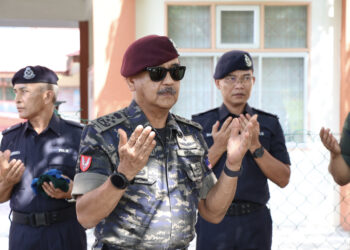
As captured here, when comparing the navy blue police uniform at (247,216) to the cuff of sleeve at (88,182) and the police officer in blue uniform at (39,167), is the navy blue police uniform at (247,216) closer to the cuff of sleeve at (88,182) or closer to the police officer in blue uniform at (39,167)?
the police officer in blue uniform at (39,167)

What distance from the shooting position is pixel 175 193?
1873 millimetres

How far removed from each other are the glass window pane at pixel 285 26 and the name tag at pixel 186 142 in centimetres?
453

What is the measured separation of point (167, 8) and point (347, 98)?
2576mm

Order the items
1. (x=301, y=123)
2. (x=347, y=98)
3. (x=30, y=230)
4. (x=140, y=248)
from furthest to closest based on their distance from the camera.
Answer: (x=301, y=123)
(x=347, y=98)
(x=30, y=230)
(x=140, y=248)

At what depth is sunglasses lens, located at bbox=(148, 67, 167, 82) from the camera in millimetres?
1850

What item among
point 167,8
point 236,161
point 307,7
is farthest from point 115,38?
point 236,161

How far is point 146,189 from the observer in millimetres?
1817

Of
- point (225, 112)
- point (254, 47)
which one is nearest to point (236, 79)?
point (225, 112)

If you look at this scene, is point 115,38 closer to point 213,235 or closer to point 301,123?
point 301,123

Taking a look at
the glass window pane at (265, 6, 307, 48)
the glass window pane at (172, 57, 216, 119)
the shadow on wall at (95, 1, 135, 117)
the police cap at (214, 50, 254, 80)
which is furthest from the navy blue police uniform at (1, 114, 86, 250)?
the glass window pane at (265, 6, 307, 48)

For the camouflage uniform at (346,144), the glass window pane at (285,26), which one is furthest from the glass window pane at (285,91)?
the camouflage uniform at (346,144)

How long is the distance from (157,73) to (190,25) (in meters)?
4.61

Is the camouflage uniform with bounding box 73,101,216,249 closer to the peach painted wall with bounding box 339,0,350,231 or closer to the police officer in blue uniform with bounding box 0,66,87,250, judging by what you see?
the police officer in blue uniform with bounding box 0,66,87,250

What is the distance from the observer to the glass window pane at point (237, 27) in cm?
625
